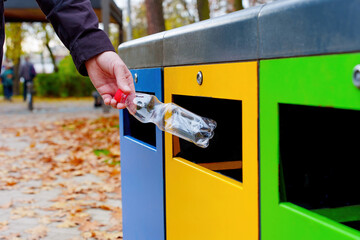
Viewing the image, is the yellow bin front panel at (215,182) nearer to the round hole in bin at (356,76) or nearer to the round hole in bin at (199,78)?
the round hole in bin at (199,78)

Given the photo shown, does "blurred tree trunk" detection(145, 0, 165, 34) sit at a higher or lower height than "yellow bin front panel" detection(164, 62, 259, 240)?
higher

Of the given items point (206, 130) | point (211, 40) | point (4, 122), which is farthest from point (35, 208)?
point (4, 122)

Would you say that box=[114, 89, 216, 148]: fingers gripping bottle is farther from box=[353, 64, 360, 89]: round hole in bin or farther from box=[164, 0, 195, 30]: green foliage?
box=[164, 0, 195, 30]: green foliage

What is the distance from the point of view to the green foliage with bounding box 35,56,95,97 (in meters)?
20.8

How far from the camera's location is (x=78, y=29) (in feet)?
4.98

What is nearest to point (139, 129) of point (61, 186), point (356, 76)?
point (356, 76)

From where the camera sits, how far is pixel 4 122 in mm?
10227

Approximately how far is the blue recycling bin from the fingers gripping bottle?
0.17 ft

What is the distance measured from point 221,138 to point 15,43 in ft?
71.6

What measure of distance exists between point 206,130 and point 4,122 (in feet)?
30.9

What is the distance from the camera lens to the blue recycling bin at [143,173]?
6.00ft

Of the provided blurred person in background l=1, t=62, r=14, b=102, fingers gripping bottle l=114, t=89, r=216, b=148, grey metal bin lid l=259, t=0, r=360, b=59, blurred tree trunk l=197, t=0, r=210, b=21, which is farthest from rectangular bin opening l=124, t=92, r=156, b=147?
blurred person in background l=1, t=62, r=14, b=102

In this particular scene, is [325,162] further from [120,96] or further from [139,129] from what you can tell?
[139,129]

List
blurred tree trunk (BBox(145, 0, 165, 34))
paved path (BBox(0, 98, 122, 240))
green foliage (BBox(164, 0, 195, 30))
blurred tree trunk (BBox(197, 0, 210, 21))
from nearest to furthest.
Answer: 1. paved path (BBox(0, 98, 122, 240))
2. blurred tree trunk (BBox(197, 0, 210, 21))
3. blurred tree trunk (BBox(145, 0, 165, 34))
4. green foliage (BBox(164, 0, 195, 30))
